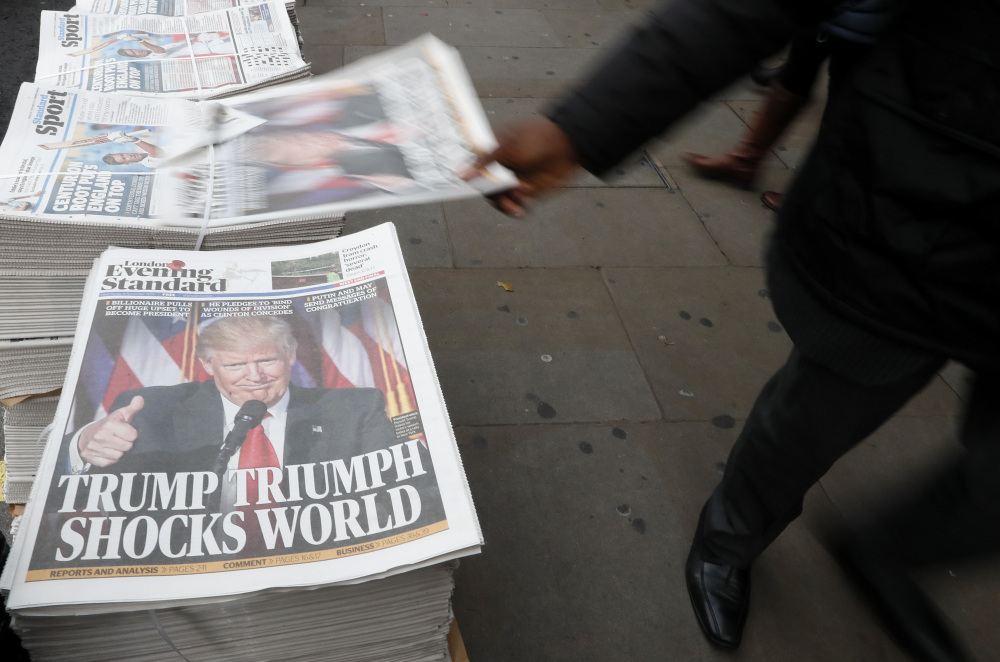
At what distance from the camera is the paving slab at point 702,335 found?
1.83 m

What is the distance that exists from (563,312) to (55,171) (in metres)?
1.35

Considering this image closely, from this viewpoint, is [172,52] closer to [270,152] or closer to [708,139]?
[270,152]

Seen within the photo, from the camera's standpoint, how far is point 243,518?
2.31 feet

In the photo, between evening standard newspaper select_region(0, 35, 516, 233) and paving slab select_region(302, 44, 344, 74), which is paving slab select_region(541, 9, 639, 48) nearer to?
paving slab select_region(302, 44, 344, 74)

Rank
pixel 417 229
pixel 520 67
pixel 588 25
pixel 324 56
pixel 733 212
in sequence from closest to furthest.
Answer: pixel 417 229, pixel 733 212, pixel 324 56, pixel 520 67, pixel 588 25

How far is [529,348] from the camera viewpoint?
6.30 feet

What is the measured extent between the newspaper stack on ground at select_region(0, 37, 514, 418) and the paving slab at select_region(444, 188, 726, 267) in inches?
46.7

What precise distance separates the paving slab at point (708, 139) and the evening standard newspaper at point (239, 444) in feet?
6.97

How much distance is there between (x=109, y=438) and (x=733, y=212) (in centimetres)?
227

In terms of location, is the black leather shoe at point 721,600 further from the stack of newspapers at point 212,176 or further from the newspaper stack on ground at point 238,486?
the stack of newspapers at point 212,176

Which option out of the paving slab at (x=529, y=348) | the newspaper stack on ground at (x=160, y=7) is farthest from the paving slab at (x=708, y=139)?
the newspaper stack on ground at (x=160, y=7)

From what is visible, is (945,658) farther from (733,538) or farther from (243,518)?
(243,518)

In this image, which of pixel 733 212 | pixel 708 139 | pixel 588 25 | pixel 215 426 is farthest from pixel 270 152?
pixel 588 25

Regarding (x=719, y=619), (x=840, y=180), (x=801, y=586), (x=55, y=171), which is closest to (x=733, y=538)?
(x=719, y=619)
